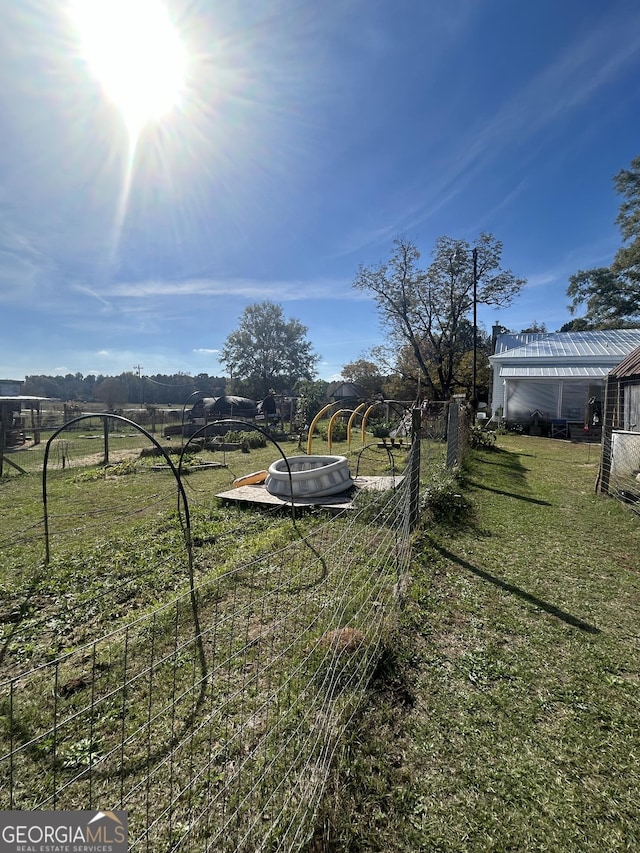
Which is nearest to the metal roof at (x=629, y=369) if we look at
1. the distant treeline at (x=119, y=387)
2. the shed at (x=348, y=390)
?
the shed at (x=348, y=390)

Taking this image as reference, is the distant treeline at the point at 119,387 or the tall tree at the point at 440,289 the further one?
the distant treeline at the point at 119,387

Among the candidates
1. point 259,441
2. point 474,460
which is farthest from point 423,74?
point 259,441

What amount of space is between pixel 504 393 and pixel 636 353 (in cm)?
1326

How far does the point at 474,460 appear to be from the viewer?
1020 cm

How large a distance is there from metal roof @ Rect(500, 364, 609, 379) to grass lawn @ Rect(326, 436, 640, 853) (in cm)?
1685

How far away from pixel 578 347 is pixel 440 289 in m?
8.41

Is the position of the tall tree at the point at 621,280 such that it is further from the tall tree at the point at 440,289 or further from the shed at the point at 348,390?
the shed at the point at 348,390

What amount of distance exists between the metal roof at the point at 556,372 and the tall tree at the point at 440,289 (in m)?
4.58

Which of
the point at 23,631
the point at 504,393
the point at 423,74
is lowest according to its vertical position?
the point at 23,631

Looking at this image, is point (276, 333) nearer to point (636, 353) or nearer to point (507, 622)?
point (636, 353)

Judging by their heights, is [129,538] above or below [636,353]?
below

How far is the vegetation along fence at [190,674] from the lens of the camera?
1.67 meters

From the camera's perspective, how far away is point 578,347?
2119 cm

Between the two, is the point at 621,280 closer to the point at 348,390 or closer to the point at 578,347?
the point at 578,347
